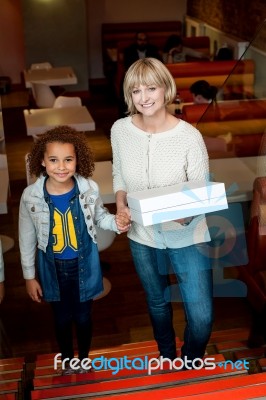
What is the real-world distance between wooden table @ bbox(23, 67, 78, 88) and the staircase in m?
5.49

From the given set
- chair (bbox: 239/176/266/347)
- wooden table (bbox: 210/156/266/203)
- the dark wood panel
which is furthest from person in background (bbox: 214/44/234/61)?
chair (bbox: 239/176/266/347)

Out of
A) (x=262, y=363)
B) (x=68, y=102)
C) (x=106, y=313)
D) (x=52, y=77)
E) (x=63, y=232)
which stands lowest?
(x=106, y=313)

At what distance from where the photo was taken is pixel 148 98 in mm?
2287

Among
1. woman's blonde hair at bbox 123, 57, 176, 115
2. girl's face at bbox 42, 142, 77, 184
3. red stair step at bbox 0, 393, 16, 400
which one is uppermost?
woman's blonde hair at bbox 123, 57, 176, 115

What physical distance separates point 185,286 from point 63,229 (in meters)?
0.56

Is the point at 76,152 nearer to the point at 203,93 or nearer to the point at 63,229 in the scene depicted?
the point at 63,229

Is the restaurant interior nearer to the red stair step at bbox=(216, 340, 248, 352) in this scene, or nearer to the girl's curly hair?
the red stair step at bbox=(216, 340, 248, 352)

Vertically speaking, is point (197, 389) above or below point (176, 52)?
above

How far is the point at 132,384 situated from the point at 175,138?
104 cm

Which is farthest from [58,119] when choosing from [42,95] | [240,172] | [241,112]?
[240,172]

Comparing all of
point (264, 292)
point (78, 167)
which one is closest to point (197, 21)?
point (264, 292)

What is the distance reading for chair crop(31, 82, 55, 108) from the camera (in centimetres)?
775

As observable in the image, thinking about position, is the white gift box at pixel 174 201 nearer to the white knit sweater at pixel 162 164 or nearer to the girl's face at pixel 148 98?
the white knit sweater at pixel 162 164

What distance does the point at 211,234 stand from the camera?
273 centimetres
